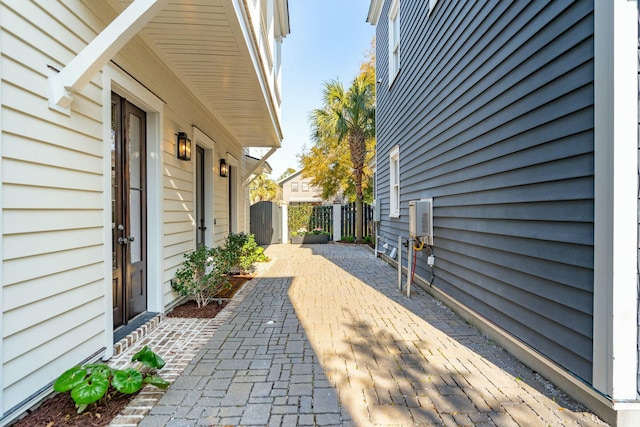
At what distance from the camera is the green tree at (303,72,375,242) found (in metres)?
11.5

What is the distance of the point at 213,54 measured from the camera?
3.31 meters

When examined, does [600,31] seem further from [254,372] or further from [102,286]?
[102,286]

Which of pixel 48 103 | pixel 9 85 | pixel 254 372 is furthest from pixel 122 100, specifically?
pixel 254 372

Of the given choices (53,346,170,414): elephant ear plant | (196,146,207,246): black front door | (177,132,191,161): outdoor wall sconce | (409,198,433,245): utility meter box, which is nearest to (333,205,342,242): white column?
(196,146,207,246): black front door

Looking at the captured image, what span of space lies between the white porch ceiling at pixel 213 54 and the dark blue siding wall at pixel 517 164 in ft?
7.47

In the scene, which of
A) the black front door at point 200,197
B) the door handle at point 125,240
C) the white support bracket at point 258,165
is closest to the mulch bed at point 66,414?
the door handle at point 125,240

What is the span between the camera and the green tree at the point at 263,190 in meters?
29.8

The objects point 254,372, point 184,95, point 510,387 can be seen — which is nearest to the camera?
point 510,387

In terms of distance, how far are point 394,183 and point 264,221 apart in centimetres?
602

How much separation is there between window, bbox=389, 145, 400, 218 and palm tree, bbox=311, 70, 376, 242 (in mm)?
4470

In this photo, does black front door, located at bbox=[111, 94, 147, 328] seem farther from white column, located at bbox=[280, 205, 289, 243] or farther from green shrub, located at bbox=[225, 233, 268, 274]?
white column, located at bbox=[280, 205, 289, 243]

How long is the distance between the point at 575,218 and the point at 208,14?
3.01m

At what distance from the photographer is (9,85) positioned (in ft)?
5.58

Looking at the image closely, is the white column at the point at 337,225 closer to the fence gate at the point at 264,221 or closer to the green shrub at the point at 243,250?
the fence gate at the point at 264,221
